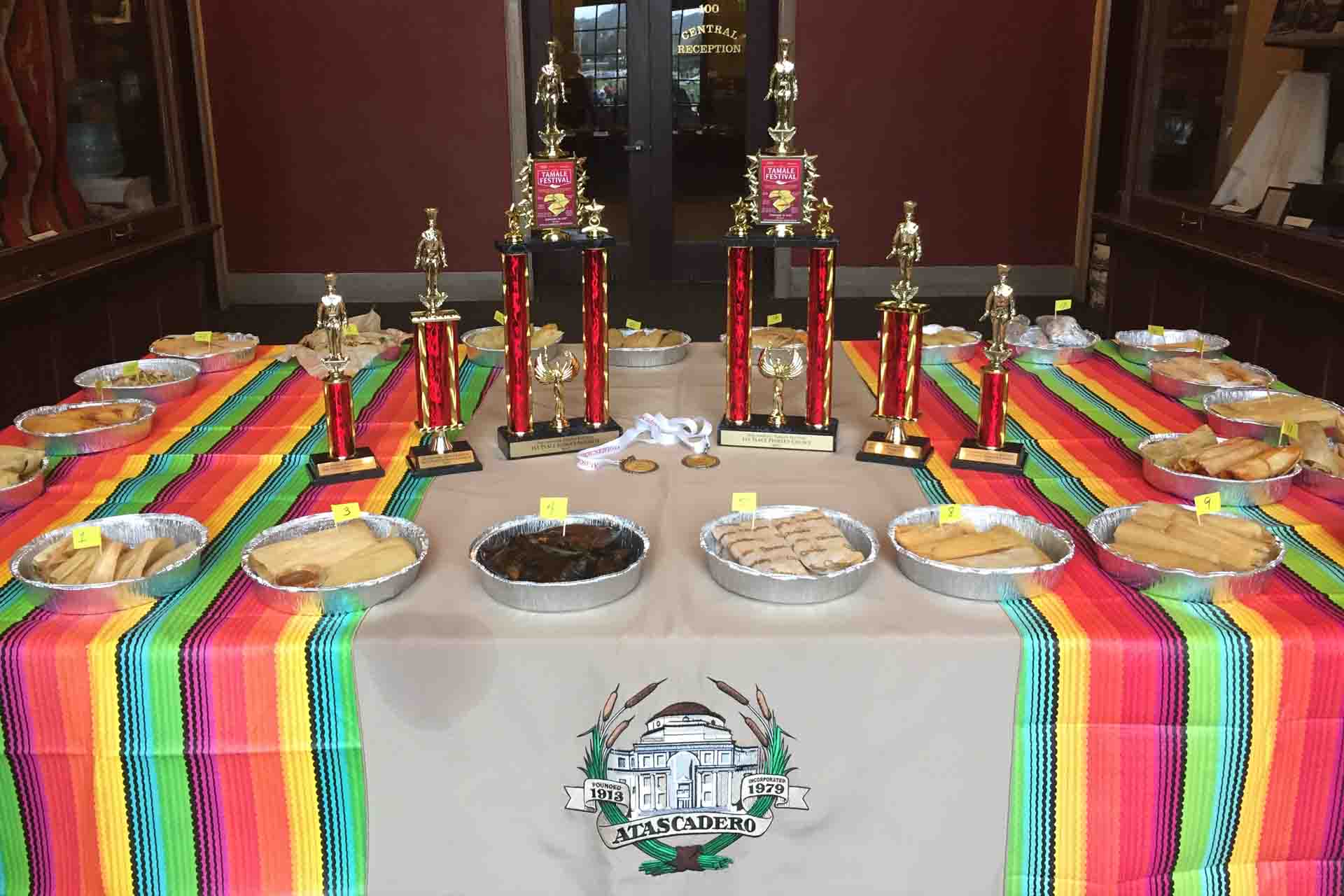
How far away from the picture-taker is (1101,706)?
1.25 metres

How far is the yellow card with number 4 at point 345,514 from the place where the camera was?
58.8 inches

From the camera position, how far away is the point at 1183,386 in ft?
7.07

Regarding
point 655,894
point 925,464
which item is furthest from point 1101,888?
point 925,464

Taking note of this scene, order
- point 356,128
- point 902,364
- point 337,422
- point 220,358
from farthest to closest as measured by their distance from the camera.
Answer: point 356,128
point 220,358
point 902,364
point 337,422

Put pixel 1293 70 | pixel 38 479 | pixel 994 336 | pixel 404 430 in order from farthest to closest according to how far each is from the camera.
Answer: pixel 1293 70 < pixel 404 430 < pixel 994 336 < pixel 38 479

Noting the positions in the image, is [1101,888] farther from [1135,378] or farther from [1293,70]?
[1293,70]

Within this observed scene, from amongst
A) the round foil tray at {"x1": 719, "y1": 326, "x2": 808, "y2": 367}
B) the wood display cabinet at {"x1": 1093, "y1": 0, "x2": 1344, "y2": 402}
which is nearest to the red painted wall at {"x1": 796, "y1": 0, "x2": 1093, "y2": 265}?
the wood display cabinet at {"x1": 1093, "y1": 0, "x2": 1344, "y2": 402}

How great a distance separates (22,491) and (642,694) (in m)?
0.99

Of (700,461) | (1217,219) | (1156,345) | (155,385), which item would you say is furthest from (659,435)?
(1217,219)

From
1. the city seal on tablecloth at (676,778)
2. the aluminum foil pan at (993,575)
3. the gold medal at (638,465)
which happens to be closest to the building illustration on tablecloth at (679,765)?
the city seal on tablecloth at (676,778)

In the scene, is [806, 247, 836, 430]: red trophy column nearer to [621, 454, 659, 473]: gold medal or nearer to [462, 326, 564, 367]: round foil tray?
[621, 454, 659, 473]: gold medal

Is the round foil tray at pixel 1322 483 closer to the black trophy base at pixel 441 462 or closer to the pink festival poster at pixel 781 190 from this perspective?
the pink festival poster at pixel 781 190

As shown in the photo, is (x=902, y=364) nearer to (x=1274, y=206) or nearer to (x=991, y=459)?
(x=991, y=459)

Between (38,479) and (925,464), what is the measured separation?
1.33 meters
